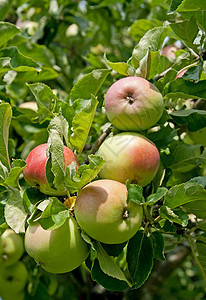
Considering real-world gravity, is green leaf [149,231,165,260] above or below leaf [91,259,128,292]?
below

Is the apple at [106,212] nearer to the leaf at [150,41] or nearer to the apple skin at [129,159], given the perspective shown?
the apple skin at [129,159]

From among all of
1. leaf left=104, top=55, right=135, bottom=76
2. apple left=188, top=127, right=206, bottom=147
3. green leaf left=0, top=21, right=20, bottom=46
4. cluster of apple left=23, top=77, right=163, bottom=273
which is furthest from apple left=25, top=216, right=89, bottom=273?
green leaf left=0, top=21, right=20, bottom=46

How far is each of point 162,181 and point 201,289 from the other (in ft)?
6.61

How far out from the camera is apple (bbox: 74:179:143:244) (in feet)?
2.48

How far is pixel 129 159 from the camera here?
0.82 meters

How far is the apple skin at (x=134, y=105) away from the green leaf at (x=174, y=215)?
0.19m

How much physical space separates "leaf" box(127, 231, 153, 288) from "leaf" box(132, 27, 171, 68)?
0.42 meters

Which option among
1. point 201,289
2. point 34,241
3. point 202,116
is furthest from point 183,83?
point 201,289

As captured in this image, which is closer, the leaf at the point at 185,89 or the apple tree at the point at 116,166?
the apple tree at the point at 116,166

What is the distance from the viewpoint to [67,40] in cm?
210

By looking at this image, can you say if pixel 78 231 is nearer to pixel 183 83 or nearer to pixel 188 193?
pixel 188 193

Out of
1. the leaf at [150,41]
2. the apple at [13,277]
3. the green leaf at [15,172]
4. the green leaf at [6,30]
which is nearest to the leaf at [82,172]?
the green leaf at [15,172]

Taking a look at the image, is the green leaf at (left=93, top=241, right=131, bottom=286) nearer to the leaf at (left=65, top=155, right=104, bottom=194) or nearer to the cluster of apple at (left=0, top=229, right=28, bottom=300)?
the leaf at (left=65, top=155, right=104, bottom=194)

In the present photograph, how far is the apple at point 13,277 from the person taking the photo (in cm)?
152
